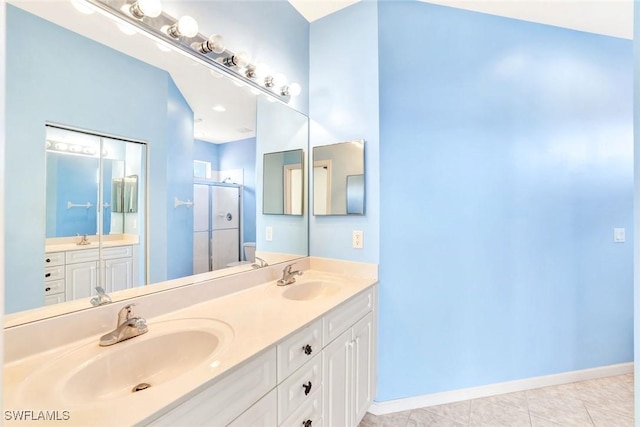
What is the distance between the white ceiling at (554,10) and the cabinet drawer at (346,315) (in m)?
1.87

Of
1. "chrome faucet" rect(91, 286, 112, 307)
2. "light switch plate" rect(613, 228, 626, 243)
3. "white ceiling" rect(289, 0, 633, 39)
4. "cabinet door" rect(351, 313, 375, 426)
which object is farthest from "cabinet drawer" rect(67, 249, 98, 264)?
"light switch plate" rect(613, 228, 626, 243)

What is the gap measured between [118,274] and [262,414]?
0.74 metres

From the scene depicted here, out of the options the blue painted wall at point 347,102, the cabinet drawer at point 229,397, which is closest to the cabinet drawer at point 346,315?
the blue painted wall at point 347,102

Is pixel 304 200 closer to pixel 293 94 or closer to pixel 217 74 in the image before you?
pixel 293 94

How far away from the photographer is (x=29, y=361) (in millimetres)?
791

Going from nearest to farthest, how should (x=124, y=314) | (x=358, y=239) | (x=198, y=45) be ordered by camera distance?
(x=124, y=314)
(x=198, y=45)
(x=358, y=239)

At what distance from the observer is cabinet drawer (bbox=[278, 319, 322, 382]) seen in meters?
0.96

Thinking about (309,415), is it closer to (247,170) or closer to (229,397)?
(229,397)

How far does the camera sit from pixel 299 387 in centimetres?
105

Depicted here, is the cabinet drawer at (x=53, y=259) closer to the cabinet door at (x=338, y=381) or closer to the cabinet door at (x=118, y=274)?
the cabinet door at (x=118, y=274)

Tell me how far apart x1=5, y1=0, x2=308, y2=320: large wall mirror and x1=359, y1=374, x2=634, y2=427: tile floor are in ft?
4.77

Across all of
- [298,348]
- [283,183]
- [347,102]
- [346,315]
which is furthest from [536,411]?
[347,102]

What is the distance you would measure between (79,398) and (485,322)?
2095 mm

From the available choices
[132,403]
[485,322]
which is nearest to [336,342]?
[132,403]
